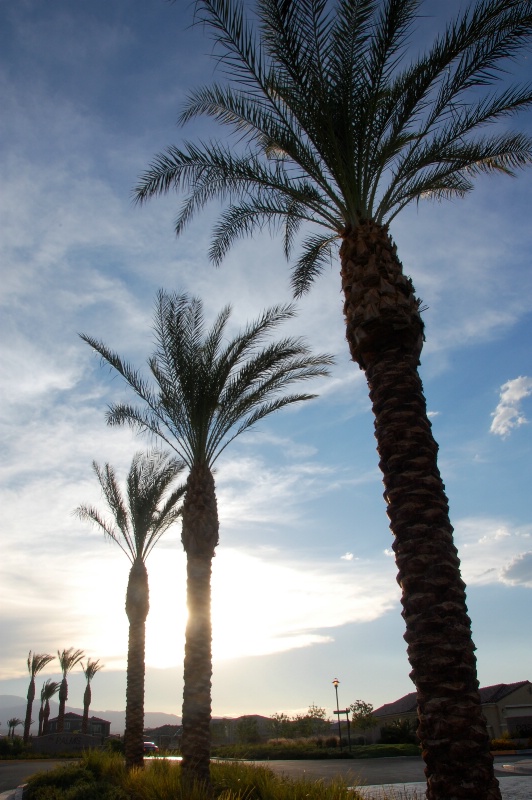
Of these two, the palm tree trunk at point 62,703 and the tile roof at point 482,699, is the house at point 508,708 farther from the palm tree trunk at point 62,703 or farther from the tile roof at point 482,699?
the palm tree trunk at point 62,703

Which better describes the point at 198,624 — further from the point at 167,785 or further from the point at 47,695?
the point at 47,695

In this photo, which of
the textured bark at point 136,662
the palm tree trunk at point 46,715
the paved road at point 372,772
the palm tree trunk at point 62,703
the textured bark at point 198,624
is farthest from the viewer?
the palm tree trunk at point 46,715

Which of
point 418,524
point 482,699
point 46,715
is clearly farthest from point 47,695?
point 418,524

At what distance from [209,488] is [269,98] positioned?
27.1ft

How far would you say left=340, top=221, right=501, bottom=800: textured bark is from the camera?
16.9ft

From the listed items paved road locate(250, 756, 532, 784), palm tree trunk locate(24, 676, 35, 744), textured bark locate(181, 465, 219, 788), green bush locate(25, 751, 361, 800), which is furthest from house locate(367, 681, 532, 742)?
textured bark locate(181, 465, 219, 788)

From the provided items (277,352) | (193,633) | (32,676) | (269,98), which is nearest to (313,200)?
(269,98)

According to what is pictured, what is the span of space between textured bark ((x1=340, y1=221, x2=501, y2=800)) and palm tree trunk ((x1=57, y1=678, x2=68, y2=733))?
54238mm

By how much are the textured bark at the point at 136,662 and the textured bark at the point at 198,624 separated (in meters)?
6.17

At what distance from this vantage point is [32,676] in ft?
171

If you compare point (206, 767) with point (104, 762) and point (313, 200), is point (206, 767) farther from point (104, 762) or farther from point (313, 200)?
point (313, 200)

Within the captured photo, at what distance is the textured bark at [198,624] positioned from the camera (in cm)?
1112

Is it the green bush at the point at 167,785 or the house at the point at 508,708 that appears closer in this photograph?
the green bush at the point at 167,785

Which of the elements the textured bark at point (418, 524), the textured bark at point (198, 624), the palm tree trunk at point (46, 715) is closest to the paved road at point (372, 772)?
the textured bark at point (198, 624)
